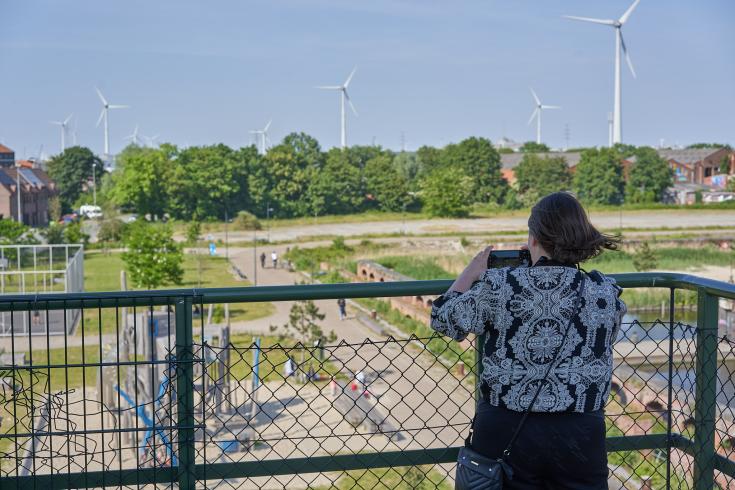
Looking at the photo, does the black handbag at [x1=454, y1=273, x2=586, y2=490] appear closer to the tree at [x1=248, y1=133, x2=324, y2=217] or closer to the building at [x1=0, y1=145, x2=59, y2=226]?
the building at [x1=0, y1=145, x2=59, y2=226]

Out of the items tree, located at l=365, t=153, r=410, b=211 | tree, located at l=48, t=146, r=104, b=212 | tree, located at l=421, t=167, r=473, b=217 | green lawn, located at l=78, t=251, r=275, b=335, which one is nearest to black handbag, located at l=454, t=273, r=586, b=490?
green lawn, located at l=78, t=251, r=275, b=335

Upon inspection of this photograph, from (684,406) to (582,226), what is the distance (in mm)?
2035

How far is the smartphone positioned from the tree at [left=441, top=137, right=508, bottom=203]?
3628 inches

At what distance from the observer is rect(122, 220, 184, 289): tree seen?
124 feet

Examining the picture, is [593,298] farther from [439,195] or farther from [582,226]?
[439,195]

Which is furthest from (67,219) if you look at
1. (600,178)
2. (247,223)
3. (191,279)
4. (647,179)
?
(647,179)

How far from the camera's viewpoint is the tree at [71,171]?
103938 millimetres

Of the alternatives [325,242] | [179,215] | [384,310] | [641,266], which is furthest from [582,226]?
[179,215]

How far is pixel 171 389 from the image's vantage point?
357 centimetres

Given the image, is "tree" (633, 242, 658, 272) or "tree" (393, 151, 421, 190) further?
"tree" (393, 151, 421, 190)

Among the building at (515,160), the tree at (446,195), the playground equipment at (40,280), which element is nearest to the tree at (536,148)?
the building at (515,160)

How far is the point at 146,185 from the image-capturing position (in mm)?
83375

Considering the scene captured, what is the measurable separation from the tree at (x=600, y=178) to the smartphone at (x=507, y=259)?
88.9 meters

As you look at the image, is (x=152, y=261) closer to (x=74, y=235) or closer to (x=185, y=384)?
(x=74, y=235)
